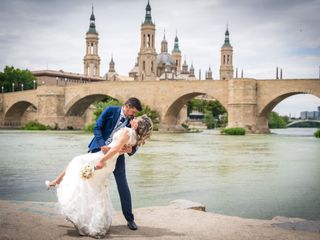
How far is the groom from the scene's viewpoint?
15.3 ft

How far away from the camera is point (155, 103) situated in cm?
4406

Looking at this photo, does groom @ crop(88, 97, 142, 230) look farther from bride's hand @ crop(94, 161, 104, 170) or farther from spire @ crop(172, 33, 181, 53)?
spire @ crop(172, 33, 181, 53)

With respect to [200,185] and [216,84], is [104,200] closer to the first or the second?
[200,185]

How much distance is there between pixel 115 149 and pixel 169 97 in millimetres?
38878

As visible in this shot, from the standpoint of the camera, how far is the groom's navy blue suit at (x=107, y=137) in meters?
4.70

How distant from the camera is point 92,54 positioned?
288 ft

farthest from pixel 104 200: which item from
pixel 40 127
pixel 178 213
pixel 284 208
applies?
pixel 40 127

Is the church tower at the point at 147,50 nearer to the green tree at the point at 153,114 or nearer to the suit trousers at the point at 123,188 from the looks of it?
the green tree at the point at 153,114

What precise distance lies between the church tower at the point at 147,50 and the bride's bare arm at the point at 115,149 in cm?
7084

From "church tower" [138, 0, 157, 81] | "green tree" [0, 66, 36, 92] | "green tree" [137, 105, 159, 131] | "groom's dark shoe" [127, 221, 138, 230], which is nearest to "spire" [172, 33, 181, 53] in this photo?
"church tower" [138, 0, 157, 81]

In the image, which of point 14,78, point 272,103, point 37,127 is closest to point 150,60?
point 14,78

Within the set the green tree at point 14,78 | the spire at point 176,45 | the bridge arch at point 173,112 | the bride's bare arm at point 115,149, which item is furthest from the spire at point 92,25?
the bride's bare arm at point 115,149

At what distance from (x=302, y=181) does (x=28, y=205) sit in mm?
6725

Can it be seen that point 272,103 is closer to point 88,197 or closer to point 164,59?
point 88,197
